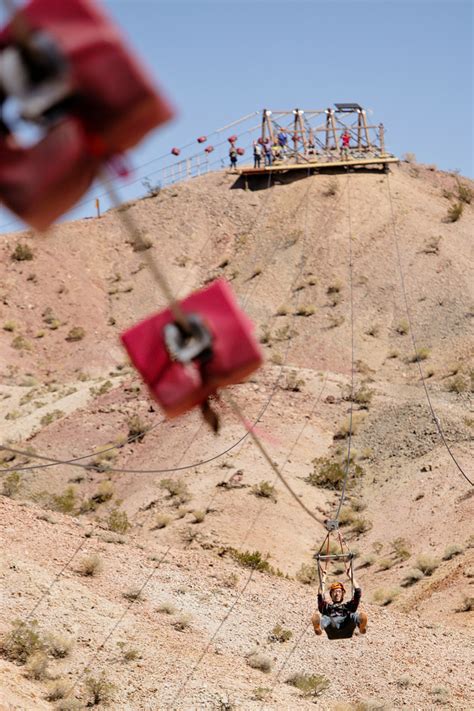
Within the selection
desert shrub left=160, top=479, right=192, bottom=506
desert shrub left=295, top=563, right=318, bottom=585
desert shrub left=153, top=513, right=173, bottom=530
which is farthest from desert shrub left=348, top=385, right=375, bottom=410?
desert shrub left=295, top=563, right=318, bottom=585

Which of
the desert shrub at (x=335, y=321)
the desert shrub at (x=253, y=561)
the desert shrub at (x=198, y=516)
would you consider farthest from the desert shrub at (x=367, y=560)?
the desert shrub at (x=335, y=321)

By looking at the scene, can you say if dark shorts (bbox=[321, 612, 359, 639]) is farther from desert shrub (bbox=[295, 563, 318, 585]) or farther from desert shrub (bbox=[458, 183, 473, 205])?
desert shrub (bbox=[458, 183, 473, 205])

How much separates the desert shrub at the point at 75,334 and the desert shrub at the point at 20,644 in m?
41.2

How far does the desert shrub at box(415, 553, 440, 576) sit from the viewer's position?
33.5 metres

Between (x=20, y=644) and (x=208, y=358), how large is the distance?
14090mm

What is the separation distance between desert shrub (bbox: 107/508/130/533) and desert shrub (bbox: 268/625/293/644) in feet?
33.8

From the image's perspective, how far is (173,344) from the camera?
965 centimetres

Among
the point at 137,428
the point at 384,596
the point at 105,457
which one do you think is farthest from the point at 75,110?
the point at 137,428

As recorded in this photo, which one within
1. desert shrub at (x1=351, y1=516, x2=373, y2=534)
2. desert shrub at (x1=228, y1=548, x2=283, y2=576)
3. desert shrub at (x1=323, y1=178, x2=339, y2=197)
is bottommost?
desert shrub at (x1=351, y1=516, x2=373, y2=534)

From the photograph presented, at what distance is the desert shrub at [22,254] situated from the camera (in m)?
69.5

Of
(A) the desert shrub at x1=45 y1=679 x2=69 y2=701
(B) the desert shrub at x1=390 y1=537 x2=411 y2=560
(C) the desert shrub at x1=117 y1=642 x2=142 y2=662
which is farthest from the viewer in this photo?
(B) the desert shrub at x1=390 y1=537 x2=411 y2=560

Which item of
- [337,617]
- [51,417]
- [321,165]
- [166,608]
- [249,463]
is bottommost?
[166,608]

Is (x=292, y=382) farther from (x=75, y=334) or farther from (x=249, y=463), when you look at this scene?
(x=75, y=334)

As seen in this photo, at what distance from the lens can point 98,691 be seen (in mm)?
21172
